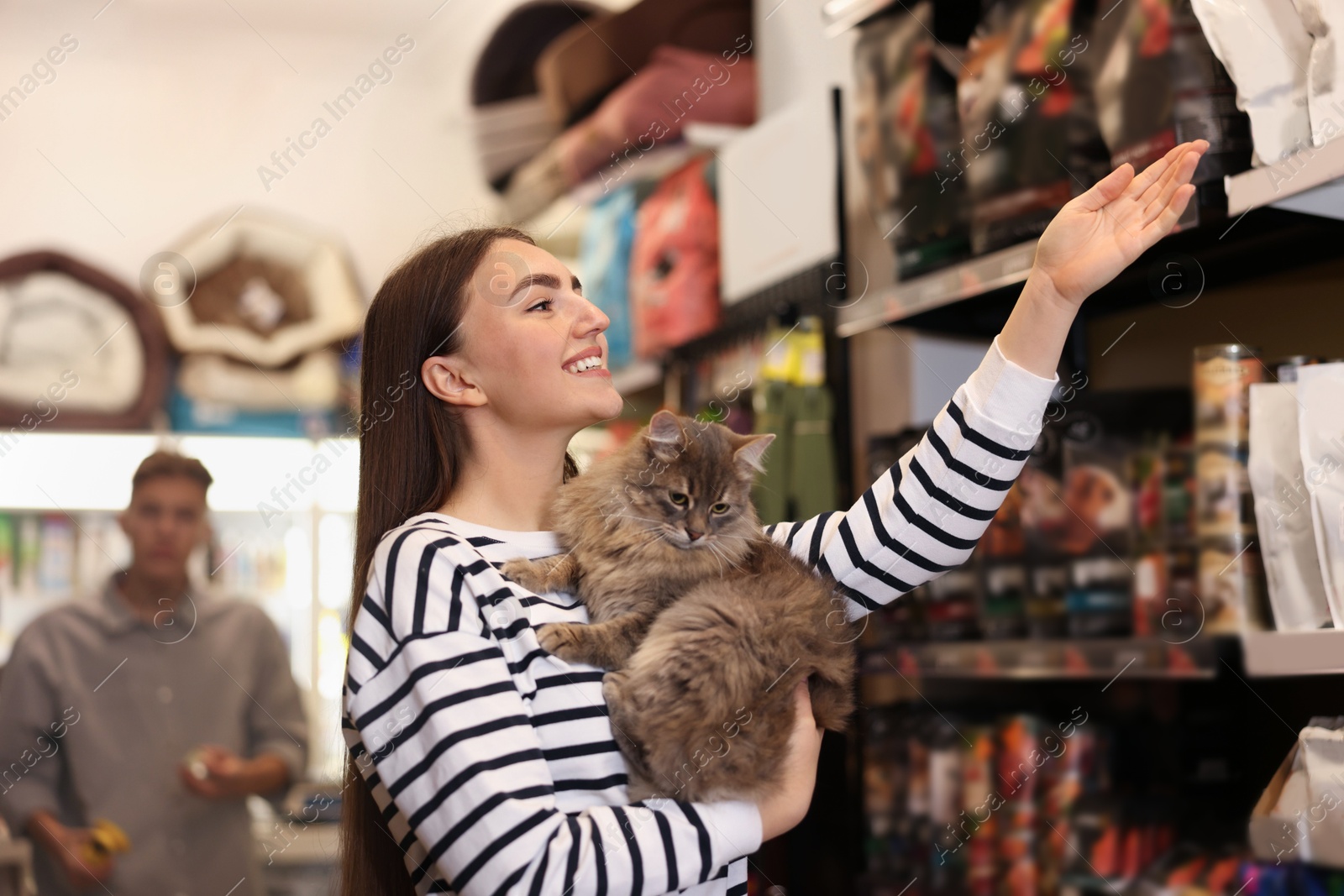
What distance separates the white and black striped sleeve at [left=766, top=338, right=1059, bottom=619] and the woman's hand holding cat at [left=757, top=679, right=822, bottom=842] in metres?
0.24

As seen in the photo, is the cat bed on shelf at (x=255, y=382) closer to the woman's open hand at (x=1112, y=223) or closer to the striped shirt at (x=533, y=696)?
the striped shirt at (x=533, y=696)

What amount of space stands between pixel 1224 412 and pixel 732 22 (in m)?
2.53

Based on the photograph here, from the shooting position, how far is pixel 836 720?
1.59 meters

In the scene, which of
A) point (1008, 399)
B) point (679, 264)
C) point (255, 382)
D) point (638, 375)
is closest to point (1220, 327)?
point (1008, 399)

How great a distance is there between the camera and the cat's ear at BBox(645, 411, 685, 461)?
5.90 feet

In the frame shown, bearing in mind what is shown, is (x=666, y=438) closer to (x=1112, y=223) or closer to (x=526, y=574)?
(x=526, y=574)

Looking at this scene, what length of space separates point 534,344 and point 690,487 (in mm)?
350

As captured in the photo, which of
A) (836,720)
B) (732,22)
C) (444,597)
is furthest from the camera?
(732,22)

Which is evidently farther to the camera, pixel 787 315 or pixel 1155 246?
pixel 787 315

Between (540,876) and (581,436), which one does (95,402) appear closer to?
(581,436)

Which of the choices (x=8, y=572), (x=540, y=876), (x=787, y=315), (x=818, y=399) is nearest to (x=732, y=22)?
(x=787, y=315)

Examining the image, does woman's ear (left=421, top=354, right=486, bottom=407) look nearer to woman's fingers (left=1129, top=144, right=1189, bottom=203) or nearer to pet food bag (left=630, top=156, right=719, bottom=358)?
woman's fingers (left=1129, top=144, right=1189, bottom=203)

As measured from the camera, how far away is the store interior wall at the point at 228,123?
17.1 feet

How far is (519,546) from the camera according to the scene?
5.35 ft
